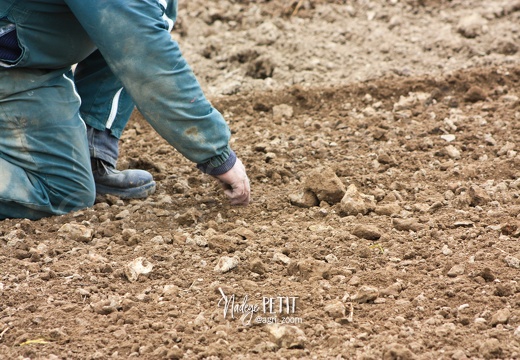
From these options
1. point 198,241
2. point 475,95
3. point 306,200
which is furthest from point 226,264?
point 475,95

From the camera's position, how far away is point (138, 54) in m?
2.56

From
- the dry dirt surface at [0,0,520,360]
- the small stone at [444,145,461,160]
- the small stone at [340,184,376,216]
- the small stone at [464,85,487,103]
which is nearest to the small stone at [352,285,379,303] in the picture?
the dry dirt surface at [0,0,520,360]

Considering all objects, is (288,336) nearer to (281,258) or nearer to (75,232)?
(281,258)

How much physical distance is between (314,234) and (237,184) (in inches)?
15.5

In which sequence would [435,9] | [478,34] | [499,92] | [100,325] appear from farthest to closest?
1. [435,9]
2. [478,34]
3. [499,92]
4. [100,325]

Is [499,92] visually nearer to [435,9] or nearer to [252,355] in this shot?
[435,9]

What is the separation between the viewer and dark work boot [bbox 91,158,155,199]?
321cm

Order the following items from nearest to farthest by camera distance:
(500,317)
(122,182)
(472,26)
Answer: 1. (500,317)
2. (122,182)
3. (472,26)

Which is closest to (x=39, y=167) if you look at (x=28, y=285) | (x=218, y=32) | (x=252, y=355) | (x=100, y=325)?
(x=28, y=285)

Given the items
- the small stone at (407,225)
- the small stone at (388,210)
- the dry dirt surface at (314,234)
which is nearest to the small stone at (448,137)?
the dry dirt surface at (314,234)

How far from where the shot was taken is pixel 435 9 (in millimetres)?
5266

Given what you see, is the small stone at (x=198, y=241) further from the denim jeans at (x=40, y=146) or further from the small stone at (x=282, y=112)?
the small stone at (x=282, y=112)

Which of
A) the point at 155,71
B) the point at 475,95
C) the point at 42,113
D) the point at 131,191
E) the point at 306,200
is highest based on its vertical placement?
the point at 155,71

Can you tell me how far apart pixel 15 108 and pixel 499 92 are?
2.61 m
